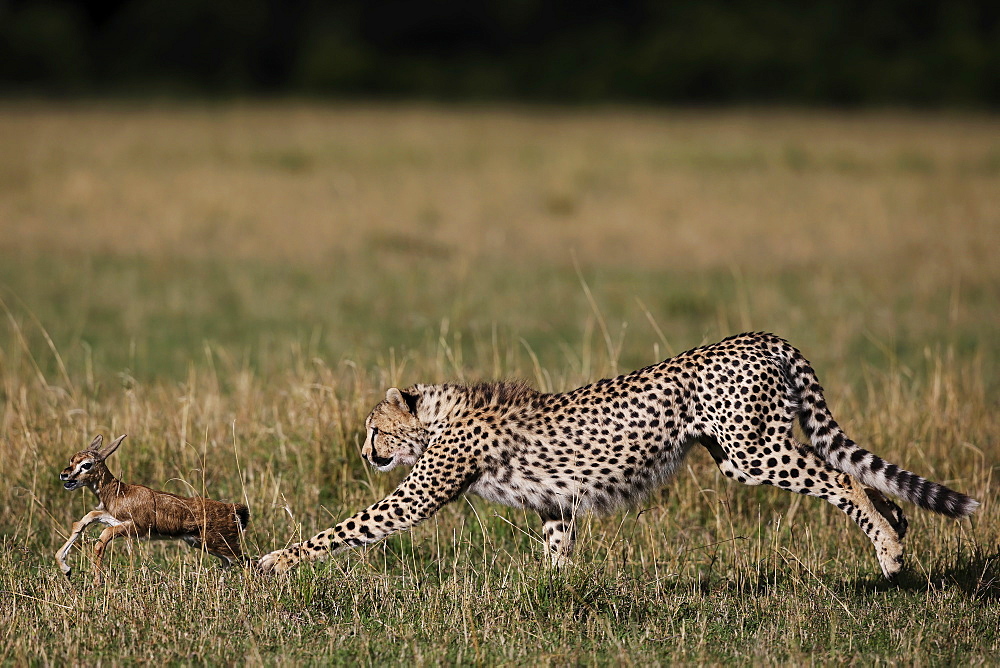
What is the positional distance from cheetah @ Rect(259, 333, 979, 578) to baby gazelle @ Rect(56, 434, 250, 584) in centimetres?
33

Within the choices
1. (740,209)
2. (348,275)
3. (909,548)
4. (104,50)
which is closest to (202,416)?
(909,548)

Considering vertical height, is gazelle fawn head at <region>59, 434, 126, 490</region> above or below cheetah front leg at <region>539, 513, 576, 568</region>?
above

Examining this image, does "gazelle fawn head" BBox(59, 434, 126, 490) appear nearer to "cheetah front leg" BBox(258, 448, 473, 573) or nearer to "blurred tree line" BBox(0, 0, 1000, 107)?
"cheetah front leg" BBox(258, 448, 473, 573)

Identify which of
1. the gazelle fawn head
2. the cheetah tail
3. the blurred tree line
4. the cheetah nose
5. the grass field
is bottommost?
the grass field

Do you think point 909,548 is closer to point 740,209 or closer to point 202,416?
point 202,416

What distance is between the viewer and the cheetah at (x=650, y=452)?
5438 mm

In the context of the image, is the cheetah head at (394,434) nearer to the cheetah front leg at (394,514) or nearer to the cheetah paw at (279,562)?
the cheetah front leg at (394,514)

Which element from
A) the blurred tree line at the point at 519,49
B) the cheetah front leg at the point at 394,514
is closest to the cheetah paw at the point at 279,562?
the cheetah front leg at the point at 394,514

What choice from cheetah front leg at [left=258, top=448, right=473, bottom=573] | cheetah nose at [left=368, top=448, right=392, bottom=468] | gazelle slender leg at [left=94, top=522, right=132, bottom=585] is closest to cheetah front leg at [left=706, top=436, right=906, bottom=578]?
cheetah front leg at [left=258, top=448, right=473, bottom=573]

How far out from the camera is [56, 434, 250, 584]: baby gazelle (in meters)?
5.21

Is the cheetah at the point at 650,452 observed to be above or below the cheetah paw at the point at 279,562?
above

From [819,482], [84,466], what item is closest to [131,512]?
[84,466]

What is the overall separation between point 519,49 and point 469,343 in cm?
4018

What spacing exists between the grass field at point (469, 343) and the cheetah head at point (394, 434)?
0.49m
